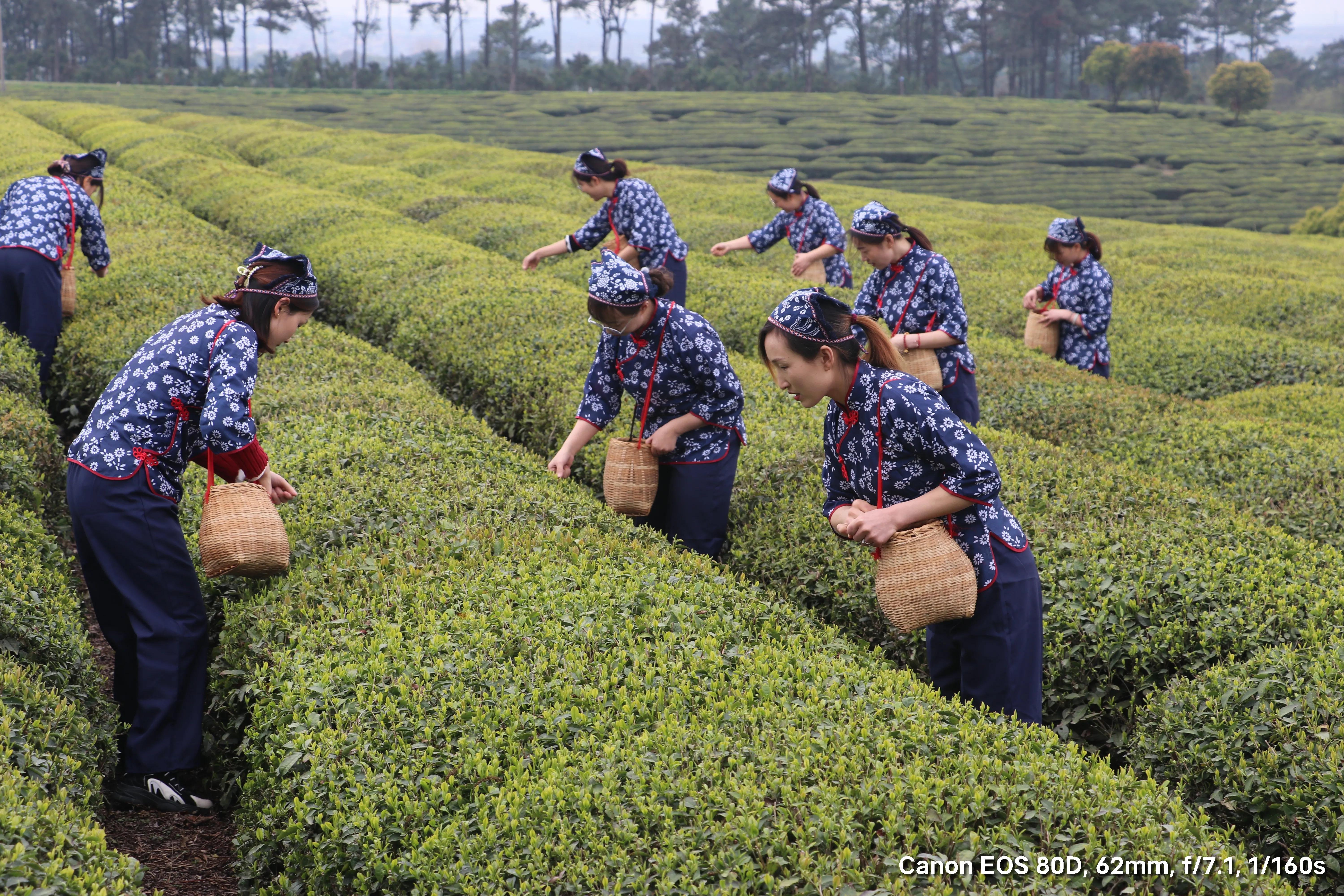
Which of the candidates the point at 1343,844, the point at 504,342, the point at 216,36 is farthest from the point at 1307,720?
the point at 216,36

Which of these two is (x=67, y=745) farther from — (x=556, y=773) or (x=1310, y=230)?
(x=1310, y=230)

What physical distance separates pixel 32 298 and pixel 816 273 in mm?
6654

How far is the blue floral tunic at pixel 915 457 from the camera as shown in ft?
11.6

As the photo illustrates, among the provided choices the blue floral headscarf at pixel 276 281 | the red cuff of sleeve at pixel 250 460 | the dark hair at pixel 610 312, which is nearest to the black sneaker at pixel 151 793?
the red cuff of sleeve at pixel 250 460

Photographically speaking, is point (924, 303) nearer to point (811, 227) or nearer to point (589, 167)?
point (589, 167)

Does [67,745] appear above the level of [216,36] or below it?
below

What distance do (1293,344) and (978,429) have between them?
263 inches

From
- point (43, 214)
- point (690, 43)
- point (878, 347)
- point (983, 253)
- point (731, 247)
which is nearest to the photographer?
point (878, 347)

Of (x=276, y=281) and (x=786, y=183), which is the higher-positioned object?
(x=786, y=183)

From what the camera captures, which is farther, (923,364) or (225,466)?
(923,364)

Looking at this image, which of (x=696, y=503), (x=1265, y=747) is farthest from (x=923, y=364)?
(x=1265, y=747)

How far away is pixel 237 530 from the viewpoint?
4.09 meters

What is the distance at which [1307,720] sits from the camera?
3881mm

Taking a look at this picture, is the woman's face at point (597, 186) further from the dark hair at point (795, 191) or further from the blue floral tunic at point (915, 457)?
the blue floral tunic at point (915, 457)
